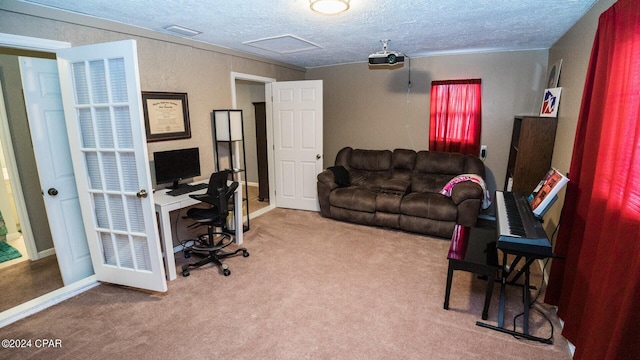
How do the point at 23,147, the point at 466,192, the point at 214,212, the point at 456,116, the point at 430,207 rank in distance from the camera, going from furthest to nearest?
1. the point at 456,116
2. the point at 430,207
3. the point at 466,192
4. the point at 23,147
5. the point at 214,212

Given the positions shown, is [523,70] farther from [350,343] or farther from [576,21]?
[350,343]

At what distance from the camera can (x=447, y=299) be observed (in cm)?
234

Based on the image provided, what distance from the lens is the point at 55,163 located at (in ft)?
8.32

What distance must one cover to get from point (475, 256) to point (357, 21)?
2265 mm

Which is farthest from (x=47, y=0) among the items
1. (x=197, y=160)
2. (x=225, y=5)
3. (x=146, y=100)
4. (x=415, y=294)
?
(x=415, y=294)

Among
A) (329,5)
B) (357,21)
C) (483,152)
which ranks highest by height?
(357,21)

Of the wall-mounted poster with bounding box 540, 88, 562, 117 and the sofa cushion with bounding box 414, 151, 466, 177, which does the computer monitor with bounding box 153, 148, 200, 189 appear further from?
the wall-mounted poster with bounding box 540, 88, 562, 117

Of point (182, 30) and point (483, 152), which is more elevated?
point (182, 30)

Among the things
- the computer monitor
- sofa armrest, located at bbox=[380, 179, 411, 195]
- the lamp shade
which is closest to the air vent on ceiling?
the lamp shade

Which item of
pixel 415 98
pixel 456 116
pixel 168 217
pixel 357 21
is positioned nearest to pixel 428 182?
pixel 456 116

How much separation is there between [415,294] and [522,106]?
10.7 feet

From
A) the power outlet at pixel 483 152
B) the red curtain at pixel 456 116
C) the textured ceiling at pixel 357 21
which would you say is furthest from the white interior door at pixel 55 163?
the power outlet at pixel 483 152

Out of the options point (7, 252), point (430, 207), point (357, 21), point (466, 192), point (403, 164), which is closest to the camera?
point (357, 21)

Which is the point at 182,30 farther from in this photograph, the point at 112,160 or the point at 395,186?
the point at 395,186
